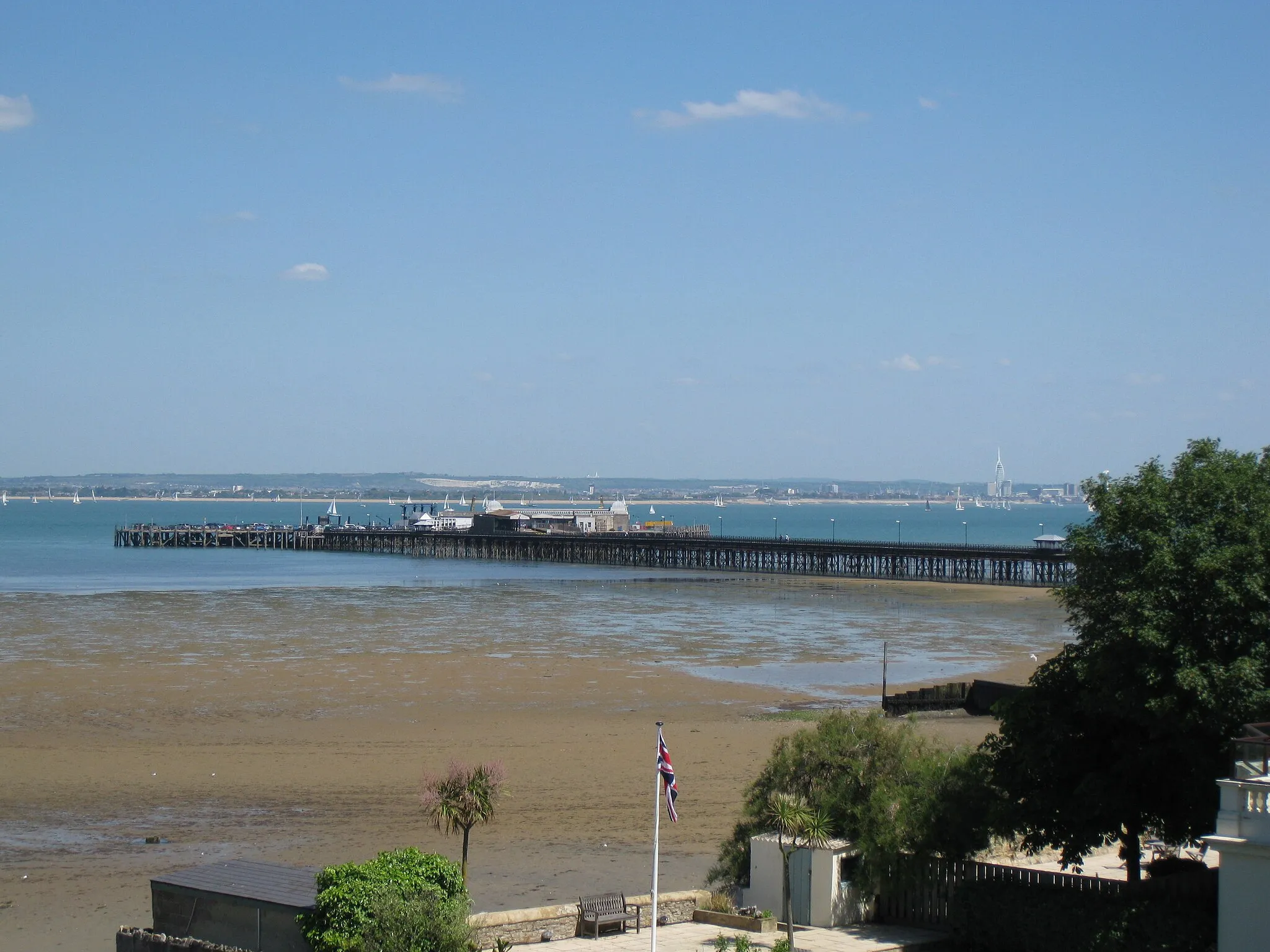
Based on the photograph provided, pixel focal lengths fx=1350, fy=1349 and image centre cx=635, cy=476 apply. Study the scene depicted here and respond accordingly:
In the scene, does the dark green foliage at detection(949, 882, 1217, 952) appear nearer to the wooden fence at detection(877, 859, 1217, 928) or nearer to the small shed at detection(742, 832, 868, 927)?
the wooden fence at detection(877, 859, 1217, 928)

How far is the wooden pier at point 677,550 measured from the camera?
85.5 m

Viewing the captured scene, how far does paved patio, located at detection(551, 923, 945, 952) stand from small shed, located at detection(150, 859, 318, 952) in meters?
2.55

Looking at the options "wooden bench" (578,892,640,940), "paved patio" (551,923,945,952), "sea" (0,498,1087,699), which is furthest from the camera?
Answer: "sea" (0,498,1087,699)

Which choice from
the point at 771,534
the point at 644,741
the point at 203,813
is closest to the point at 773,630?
the point at 644,741

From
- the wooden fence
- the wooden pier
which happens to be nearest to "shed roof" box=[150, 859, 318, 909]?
the wooden fence

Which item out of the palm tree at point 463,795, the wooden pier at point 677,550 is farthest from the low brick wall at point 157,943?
the wooden pier at point 677,550

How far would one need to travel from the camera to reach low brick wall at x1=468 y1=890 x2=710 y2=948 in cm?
1344

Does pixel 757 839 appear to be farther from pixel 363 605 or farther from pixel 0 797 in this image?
pixel 363 605

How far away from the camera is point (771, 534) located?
180m

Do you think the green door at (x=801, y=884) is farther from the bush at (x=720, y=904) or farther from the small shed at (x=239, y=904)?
the small shed at (x=239, y=904)

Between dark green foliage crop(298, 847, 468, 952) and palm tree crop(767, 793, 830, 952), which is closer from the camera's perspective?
dark green foliage crop(298, 847, 468, 952)

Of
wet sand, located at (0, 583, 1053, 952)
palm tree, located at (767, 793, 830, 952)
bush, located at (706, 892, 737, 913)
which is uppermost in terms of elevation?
palm tree, located at (767, 793, 830, 952)

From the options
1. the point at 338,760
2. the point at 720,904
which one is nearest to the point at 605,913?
the point at 720,904

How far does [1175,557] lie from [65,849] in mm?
15625
